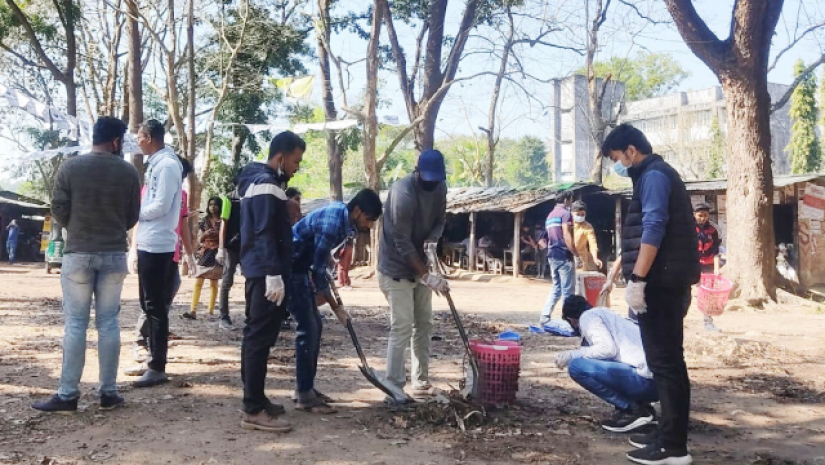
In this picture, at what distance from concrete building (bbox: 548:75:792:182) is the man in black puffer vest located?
1138 inches

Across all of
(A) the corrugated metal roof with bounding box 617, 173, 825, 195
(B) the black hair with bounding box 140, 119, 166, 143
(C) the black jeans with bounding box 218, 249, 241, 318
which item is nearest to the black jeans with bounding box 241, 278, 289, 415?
(B) the black hair with bounding box 140, 119, 166, 143

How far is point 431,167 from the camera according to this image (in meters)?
4.74

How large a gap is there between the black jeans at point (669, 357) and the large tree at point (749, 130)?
334 inches

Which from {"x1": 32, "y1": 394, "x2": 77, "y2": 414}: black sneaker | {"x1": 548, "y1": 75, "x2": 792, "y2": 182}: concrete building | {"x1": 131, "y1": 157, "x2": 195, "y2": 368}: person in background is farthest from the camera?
{"x1": 548, "y1": 75, "x2": 792, "y2": 182}: concrete building

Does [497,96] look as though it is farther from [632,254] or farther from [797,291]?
[632,254]

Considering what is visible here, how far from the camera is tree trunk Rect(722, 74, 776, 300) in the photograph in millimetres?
11250

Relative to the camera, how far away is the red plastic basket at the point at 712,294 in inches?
309

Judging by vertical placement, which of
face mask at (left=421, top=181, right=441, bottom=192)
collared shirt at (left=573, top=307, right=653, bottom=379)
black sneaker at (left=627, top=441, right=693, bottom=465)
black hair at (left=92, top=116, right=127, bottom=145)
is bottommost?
black sneaker at (left=627, top=441, right=693, bottom=465)

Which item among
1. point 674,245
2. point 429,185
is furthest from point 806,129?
point 674,245

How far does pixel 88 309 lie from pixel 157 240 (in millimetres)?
762

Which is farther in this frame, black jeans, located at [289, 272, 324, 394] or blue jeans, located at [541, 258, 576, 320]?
blue jeans, located at [541, 258, 576, 320]

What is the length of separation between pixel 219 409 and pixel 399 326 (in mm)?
1336

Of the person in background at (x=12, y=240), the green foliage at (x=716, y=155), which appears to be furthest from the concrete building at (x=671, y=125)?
the person in background at (x=12, y=240)

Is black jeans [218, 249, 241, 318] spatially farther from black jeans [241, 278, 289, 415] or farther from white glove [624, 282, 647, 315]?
white glove [624, 282, 647, 315]
